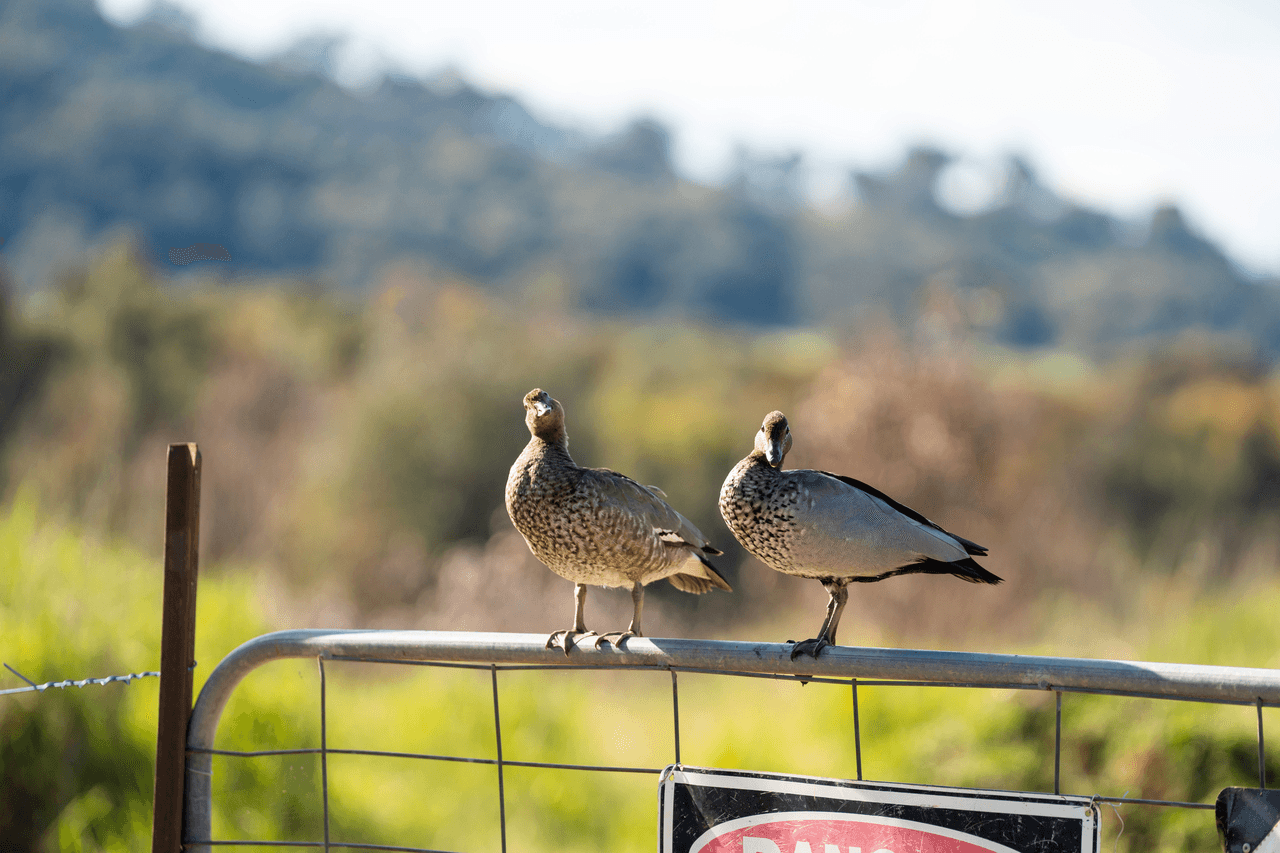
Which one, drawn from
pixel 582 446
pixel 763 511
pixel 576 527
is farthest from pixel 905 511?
pixel 582 446

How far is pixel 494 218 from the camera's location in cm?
9075

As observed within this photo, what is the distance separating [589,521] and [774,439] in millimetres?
454

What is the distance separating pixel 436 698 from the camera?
759cm

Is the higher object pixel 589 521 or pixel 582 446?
pixel 582 446

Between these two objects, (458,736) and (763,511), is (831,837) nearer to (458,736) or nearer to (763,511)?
(763,511)

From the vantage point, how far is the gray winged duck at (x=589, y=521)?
7.28 ft

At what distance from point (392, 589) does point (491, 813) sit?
9.00 meters

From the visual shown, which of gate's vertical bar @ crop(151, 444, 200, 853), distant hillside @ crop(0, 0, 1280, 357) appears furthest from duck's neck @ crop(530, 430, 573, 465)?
distant hillside @ crop(0, 0, 1280, 357)

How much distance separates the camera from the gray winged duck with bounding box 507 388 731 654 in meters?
2.22

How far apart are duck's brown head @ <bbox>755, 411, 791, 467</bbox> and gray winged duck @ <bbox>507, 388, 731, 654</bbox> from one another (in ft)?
1.01

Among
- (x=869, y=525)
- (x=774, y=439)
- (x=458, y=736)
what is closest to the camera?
(x=869, y=525)

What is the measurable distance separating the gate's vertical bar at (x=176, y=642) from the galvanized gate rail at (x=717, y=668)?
0.03m

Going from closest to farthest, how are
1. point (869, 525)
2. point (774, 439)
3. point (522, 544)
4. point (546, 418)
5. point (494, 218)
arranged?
1. point (869, 525)
2. point (774, 439)
3. point (546, 418)
4. point (522, 544)
5. point (494, 218)

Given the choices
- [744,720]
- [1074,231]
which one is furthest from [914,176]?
[744,720]
